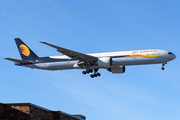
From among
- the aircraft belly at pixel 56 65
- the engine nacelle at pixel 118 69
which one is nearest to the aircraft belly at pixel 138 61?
the engine nacelle at pixel 118 69

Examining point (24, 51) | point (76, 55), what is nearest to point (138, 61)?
point (76, 55)

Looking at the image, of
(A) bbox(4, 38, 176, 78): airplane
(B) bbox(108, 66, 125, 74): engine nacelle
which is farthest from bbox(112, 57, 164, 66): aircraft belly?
(B) bbox(108, 66, 125, 74): engine nacelle

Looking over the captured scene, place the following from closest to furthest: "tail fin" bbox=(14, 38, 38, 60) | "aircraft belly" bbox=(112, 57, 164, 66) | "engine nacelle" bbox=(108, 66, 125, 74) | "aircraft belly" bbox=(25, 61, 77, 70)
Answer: "aircraft belly" bbox=(112, 57, 164, 66) < "aircraft belly" bbox=(25, 61, 77, 70) < "engine nacelle" bbox=(108, 66, 125, 74) < "tail fin" bbox=(14, 38, 38, 60)

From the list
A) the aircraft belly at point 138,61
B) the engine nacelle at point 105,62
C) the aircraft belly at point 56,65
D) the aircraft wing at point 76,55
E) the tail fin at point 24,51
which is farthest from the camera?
the tail fin at point 24,51

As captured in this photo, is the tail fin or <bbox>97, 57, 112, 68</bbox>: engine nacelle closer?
<bbox>97, 57, 112, 68</bbox>: engine nacelle

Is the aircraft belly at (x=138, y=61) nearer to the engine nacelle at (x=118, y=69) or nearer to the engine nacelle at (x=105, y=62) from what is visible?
the engine nacelle at (x=105, y=62)

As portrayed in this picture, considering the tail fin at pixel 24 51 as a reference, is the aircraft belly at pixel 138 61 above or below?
below

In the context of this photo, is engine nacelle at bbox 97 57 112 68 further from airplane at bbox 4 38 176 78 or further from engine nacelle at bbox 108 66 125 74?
engine nacelle at bbox 108 66 125 74

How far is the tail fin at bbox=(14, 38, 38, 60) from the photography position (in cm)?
5159

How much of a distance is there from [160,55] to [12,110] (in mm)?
23816

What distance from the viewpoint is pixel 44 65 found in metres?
48.6

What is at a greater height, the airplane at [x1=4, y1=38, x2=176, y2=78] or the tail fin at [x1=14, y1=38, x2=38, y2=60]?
the tail fin at [x1=14, y1=38, x2=38, y2=60]

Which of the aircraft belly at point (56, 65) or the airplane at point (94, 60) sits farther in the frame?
the aircraft belly at point (56, 65)

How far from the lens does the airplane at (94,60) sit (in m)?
42.9
